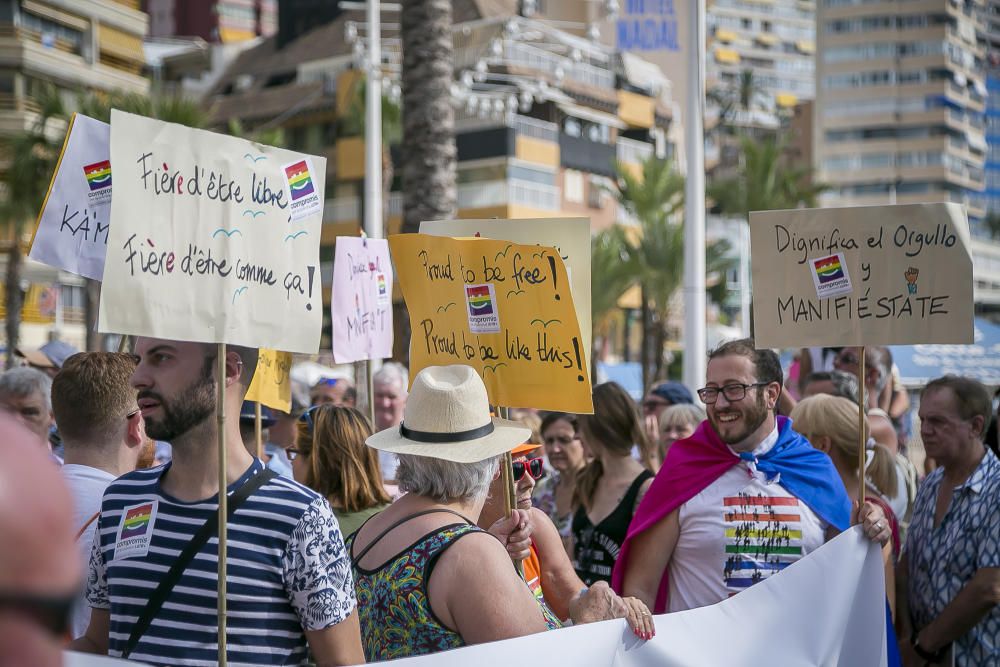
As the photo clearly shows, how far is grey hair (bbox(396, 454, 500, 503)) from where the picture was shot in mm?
3061

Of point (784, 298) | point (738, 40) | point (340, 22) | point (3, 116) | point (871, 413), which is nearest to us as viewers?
point (784, 298)

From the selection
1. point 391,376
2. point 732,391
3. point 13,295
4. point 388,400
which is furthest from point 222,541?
point 13,295

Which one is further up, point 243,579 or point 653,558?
point 243,579

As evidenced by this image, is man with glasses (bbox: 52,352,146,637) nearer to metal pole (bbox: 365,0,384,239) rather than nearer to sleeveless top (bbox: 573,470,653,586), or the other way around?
sleeveless top (bbox: 573,470,653,586)

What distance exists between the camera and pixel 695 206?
11.8 metres

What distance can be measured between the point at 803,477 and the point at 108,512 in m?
2.58

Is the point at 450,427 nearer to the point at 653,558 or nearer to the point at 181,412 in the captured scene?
the point at 181,412

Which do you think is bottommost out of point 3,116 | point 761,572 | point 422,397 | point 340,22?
point 761,572

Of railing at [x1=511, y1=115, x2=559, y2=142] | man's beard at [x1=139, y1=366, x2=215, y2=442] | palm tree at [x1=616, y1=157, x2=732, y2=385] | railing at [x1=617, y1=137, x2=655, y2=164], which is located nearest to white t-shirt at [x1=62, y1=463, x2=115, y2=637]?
man's beard at [x1=139, y1=366, x2=215, y2=442]

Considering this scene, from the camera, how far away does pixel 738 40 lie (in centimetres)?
14538

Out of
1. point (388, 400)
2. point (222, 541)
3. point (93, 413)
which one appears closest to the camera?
point (222, 541)

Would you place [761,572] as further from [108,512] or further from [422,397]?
[108,512]

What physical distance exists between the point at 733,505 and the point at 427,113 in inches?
327

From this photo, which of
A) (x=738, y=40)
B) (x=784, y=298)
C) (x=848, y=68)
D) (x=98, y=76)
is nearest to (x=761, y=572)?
(x=784, y=298)
